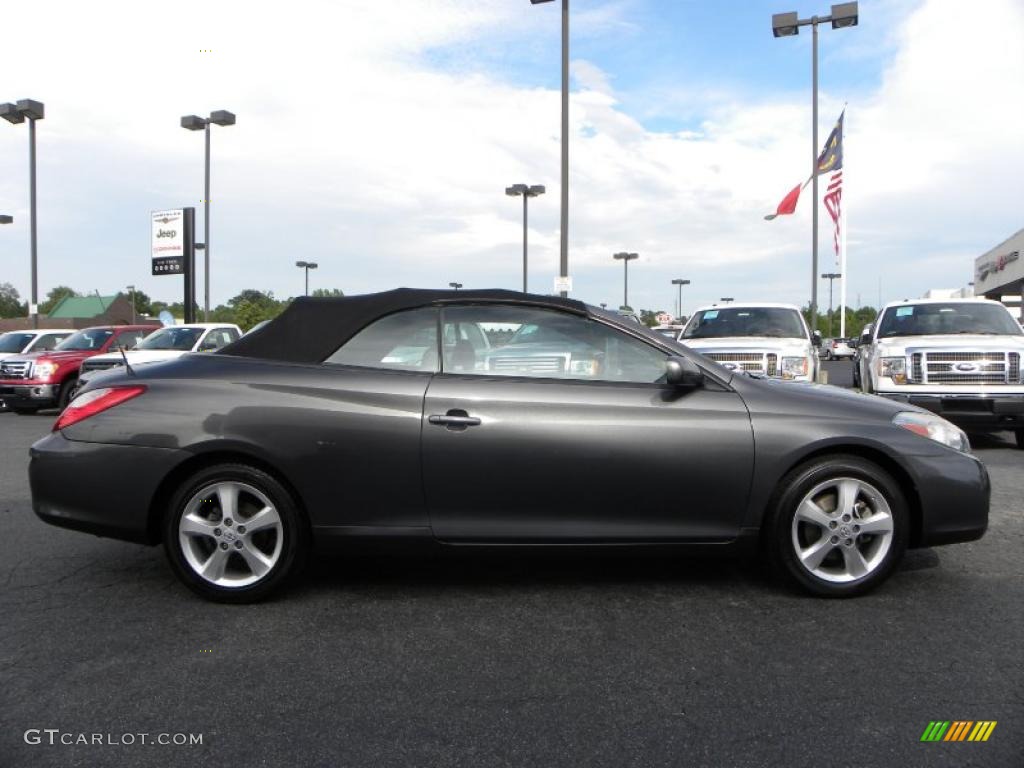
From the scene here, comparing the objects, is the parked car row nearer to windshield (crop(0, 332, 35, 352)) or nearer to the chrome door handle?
windshield (crop(0, 332, 35, 352))

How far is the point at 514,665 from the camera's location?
127 inches

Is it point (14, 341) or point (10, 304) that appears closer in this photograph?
point (14, 341)

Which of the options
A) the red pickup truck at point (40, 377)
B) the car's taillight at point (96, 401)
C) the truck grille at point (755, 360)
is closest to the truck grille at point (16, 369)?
the red pickup truck at point (40, 377)

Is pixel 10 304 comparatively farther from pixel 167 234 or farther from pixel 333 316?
pixel 333 316

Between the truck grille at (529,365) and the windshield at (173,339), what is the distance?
1198 cm

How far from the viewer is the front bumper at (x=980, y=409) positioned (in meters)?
8.86

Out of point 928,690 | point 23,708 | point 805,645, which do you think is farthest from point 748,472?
point 23,708

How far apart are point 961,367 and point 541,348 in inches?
Result: 281

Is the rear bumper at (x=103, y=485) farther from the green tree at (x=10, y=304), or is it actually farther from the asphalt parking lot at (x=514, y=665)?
the green tree at (x=10, y=304)

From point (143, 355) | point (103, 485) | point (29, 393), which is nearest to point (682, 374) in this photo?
point (103, 485)

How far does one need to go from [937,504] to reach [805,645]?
44.2 inches

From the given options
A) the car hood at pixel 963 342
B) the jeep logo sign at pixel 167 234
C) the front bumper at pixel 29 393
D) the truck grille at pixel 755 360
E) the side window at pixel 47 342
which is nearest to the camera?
the car hood at pixel 963 342

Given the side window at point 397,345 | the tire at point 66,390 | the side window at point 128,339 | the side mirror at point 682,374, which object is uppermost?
the side window at point 128,339

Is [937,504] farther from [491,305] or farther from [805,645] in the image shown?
[491,305]
